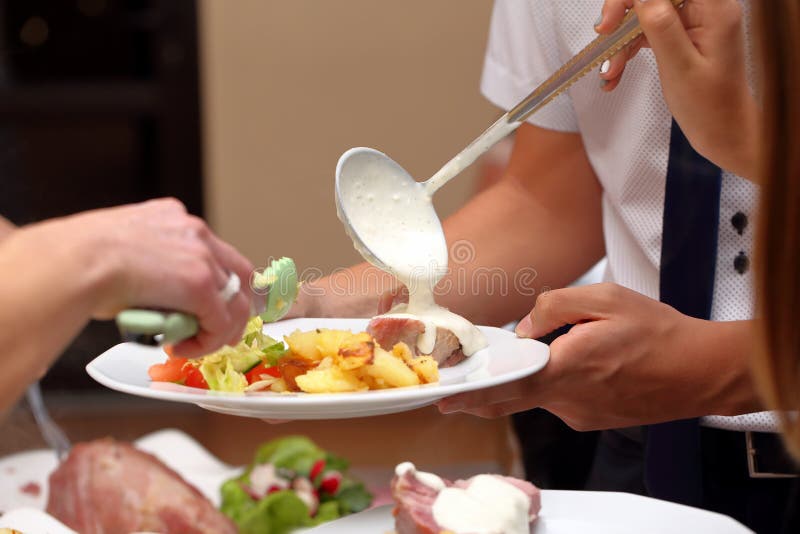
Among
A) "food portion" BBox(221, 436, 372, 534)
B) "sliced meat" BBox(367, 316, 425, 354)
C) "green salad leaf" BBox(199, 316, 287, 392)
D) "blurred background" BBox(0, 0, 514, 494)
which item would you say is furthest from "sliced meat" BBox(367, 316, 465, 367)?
"blurred background" BBox(0, 0, 514, 494)

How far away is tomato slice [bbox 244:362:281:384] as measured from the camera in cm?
94

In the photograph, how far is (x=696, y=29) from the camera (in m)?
0.92

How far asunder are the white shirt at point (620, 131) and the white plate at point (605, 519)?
272 mm

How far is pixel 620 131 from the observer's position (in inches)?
46.8

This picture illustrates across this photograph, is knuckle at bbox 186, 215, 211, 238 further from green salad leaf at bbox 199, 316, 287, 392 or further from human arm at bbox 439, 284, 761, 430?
human arm at bbox 439, 284, 761, 430

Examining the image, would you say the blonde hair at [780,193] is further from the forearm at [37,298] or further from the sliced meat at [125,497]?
the sliced meat at [125,497]

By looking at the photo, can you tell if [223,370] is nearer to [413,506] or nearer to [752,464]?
[413,506]

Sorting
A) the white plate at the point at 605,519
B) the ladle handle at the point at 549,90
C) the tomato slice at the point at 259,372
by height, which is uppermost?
the ladle handle at the point at 549,90

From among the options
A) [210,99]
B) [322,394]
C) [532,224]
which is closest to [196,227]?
[322,394]

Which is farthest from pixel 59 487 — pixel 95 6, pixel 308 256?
pixel 95 6

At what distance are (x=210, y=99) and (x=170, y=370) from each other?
2113 millimetres

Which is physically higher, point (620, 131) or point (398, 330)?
point (620, 131)

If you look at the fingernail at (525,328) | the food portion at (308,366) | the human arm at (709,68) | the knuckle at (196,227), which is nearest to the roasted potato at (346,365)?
the food portion at (308,366)

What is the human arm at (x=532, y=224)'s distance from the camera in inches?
47.8
